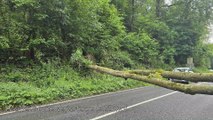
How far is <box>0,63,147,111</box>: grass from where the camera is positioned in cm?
1149

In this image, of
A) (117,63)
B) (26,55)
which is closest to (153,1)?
(117,63)

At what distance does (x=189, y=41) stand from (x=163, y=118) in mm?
36181

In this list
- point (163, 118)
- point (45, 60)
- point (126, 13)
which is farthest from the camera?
point (126, 13)

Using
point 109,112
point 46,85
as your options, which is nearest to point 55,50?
point 46,85

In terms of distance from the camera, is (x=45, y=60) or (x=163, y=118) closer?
(x=163, y=118)

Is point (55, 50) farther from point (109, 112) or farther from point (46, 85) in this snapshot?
point (109, 112)

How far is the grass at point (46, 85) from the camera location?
11492 millimetres

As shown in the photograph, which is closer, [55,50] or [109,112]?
[109,112]

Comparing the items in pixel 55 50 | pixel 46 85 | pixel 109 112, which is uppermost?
pixel 55 50

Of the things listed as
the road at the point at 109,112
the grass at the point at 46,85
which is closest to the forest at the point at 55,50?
the grass at the point at 46,85

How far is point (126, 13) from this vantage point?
38062mm

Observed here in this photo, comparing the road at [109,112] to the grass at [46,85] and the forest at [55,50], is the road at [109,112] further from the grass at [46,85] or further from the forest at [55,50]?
the forest at [55,50]

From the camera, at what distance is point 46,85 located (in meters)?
14.5

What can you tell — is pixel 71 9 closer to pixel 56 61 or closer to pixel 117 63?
pixel 56 61
